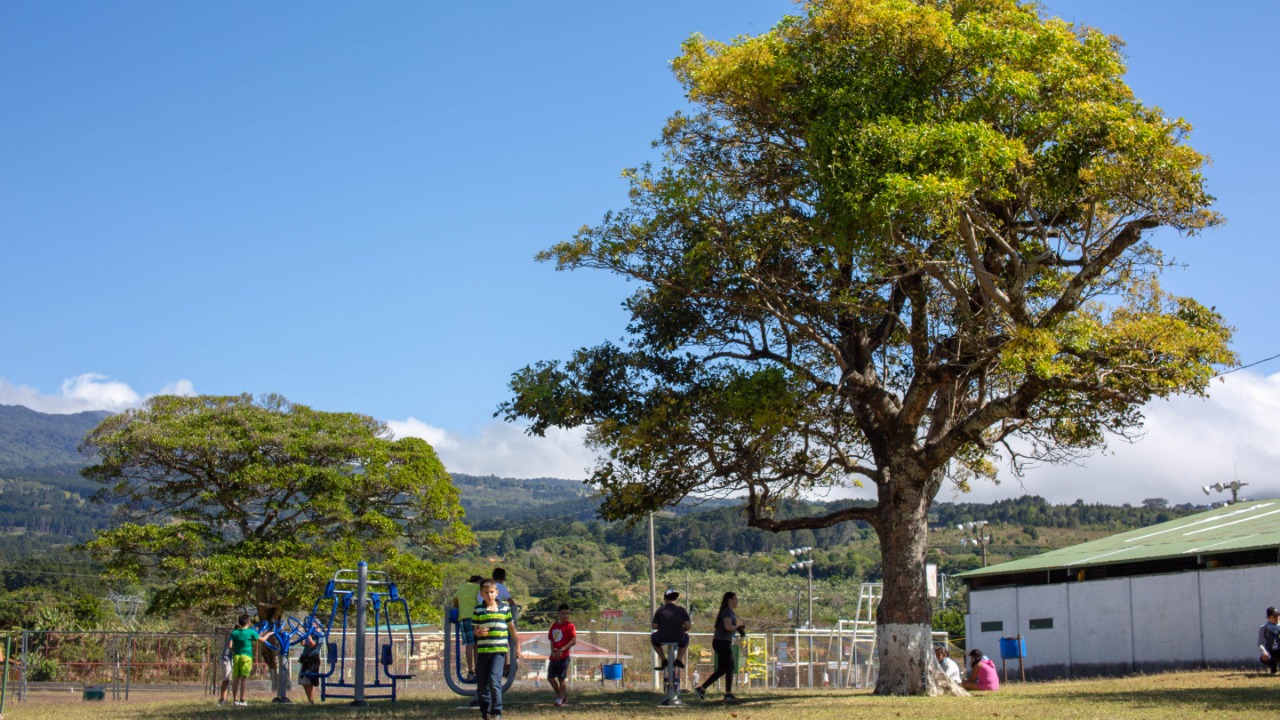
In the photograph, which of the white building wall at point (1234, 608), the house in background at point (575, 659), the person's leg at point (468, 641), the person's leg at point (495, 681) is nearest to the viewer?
the person's leg at point (495, 681)

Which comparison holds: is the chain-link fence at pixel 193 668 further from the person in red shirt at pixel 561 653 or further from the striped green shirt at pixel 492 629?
the striped green shirt at pixel 492 629

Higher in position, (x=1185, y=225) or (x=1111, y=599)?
(x=1185, y=225)

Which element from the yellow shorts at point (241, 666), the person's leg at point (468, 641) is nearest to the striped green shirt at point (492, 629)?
the person's leg at point (468, 641)

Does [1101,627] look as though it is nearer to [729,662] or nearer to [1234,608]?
[1234,608]

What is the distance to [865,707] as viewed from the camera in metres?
15.5

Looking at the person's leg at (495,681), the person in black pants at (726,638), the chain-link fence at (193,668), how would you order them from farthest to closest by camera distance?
the chain-link fence at (193,668) → the person in black pants at (726,638) → the person's leg at (495,681)

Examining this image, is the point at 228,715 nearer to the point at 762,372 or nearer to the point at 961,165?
the point at 762,372

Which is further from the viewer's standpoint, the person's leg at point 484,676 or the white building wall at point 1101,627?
the white building wall at point 1101,627

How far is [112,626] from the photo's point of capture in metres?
60.0

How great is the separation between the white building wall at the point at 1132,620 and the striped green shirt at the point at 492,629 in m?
21.3

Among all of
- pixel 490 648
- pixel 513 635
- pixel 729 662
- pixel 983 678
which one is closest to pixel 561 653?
pixel 729 662

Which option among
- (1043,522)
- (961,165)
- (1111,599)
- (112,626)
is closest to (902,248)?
(961,165)

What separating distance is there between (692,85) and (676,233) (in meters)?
2.30

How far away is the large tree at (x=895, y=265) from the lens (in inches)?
642
